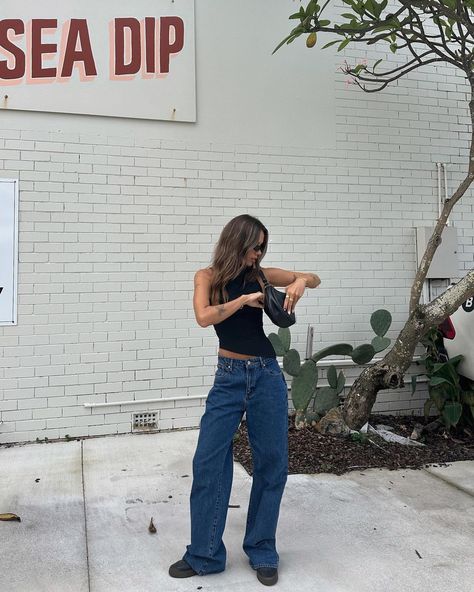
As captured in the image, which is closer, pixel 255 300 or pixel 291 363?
pixel 255 300

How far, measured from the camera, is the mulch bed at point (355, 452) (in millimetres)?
4299

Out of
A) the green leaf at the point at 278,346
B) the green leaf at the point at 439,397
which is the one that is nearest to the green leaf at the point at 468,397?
the green leaf at the point at 439,397

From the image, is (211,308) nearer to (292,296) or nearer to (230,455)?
(292,296)

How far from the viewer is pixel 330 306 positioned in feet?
18.9

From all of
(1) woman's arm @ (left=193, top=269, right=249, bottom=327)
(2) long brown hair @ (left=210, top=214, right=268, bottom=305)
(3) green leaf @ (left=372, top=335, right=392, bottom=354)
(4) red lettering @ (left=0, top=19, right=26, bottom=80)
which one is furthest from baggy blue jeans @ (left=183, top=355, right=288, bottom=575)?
(4) red lettering @ (left=0, top=19, right=26, bottom=80)

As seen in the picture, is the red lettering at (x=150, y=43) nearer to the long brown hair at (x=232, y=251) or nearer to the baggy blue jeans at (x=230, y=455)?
the long brown hair at (x=232, y=251)

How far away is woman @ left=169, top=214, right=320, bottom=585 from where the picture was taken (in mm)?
2543

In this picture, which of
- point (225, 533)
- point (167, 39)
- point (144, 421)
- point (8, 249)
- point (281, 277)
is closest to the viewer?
point (281, 277)

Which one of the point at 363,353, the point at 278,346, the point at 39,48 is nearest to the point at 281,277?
the point at 278,346

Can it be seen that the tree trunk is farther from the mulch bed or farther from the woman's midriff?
the woman's midriff

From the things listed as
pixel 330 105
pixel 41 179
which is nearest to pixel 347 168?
pixel 330 105

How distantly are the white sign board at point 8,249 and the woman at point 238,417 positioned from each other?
9.83 feet

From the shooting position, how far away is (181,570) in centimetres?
260

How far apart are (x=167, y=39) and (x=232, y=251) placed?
3750mm
